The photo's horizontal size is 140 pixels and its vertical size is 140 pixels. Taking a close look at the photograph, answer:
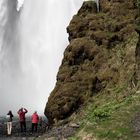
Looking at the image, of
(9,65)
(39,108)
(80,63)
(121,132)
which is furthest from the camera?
(9,65)

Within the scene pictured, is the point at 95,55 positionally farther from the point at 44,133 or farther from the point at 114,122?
the point at 114,122

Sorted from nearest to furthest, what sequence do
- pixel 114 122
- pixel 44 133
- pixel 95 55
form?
1. pixel 114 122
2. pixel 44 133
3. pixel 95 55

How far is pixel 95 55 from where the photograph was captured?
4209cm

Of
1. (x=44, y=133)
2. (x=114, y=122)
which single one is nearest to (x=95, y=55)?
(x=44, y=133)

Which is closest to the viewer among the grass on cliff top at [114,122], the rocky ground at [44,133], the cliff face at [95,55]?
the grass on cliff top at [114,122]

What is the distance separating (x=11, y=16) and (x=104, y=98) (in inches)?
3603

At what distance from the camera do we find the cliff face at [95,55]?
39.4 meters

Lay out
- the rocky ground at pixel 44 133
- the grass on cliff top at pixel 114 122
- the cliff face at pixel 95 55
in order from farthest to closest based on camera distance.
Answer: the cliff face at pixel 95 55
the rocky ground at pixel 44 133
the grass on cliff top at pixel 114 122

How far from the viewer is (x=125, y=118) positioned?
27.2 m

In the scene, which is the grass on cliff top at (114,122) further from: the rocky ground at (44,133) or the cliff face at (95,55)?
the cliff face at (95,55)

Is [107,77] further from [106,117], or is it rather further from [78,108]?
[106,117]

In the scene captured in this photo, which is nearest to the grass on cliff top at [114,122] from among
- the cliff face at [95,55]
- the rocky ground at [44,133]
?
the rocky ground at [44,133]

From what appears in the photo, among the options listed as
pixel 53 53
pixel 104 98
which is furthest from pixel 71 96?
pixel 53 53

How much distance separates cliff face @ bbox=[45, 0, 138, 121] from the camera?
3938 cm
